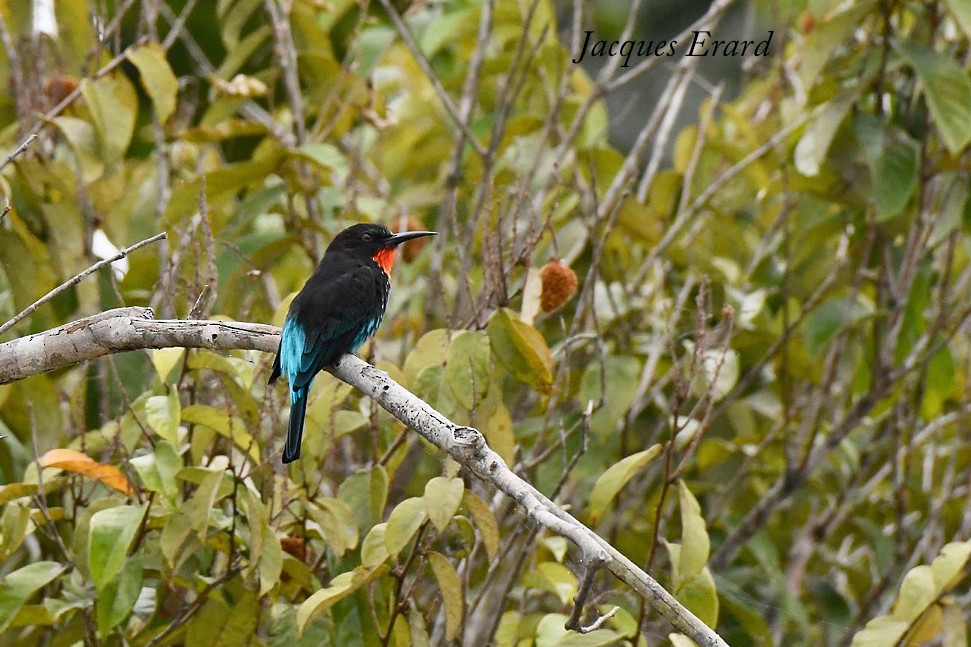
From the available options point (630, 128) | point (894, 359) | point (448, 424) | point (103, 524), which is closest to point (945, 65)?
point (894, 359)

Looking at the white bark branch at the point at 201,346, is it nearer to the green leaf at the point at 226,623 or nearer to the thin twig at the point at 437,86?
the green leaf at the point at 226,623

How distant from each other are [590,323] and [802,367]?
3.02ft

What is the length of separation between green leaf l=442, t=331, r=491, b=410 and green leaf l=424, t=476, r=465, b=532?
0.36 meters

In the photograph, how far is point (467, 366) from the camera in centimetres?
317

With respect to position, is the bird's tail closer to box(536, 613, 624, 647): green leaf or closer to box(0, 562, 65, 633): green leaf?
box(0, 562, 65, 633): green leaf

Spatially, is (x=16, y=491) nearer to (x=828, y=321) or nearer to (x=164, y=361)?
(x=164, y=361)

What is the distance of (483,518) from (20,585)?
114 centimetres

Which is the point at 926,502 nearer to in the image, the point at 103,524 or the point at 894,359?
the point at 894,359

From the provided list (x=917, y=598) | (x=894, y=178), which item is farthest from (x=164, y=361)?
(x=894, y=178)

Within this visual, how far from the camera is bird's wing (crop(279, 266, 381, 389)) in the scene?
11.0 ft

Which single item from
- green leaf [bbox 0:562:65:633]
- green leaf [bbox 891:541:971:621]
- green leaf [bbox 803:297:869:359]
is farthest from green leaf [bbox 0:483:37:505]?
green leaf [bbox 803:297:869:359]

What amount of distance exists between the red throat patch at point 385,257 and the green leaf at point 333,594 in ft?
5.08

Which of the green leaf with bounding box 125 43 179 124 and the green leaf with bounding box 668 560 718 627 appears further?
the green leaf with bounding box 125 43 179 124

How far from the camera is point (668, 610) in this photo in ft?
7.55
